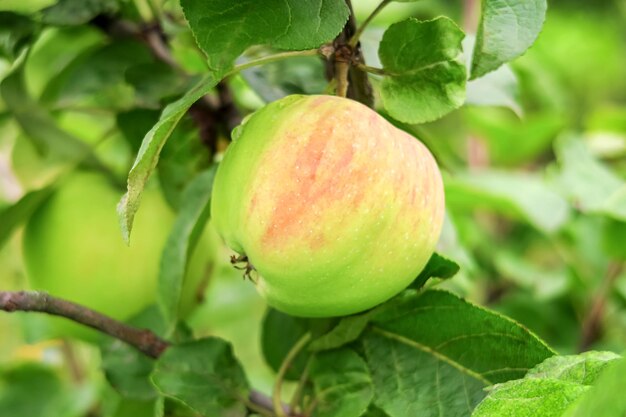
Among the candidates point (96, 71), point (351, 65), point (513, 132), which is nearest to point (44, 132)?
point (96, 71)

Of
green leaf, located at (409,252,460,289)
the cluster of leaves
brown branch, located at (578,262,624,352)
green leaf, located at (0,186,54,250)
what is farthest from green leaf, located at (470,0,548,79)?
brown branch, located at (578,262,624,352)

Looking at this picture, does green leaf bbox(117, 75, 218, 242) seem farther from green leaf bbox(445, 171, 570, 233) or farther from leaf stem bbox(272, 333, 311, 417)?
green leaf bbox(445, 171, 570, 233)

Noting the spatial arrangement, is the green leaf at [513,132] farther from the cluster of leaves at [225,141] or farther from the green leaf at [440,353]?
the green leaf at [440,353]

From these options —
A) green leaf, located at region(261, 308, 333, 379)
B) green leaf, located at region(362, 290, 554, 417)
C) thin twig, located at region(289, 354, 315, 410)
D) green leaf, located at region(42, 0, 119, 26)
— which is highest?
green leaf, located at region(42, 0, 119, 26)

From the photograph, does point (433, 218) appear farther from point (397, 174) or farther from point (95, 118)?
point (95, 118)

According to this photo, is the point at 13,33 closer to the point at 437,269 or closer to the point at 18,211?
the point at 18,211

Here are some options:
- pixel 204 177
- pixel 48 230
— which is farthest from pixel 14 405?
pixel 204 177
